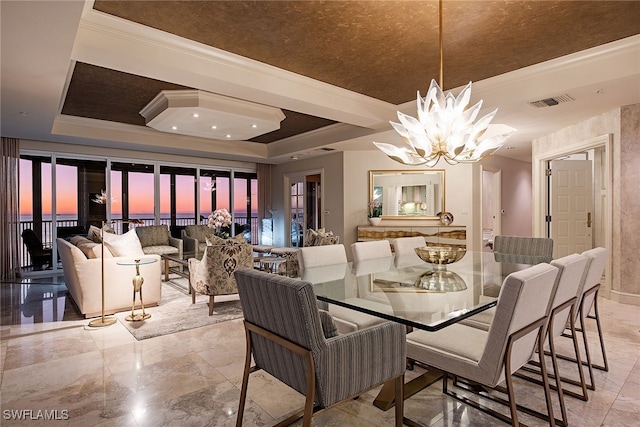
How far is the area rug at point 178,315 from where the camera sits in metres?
3.49

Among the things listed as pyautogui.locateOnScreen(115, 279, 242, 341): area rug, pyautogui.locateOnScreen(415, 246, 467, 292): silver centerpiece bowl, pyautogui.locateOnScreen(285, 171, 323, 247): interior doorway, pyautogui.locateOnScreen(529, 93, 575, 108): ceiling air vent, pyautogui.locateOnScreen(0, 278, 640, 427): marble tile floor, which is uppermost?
pyautogui.locateOnScreen(529, 93, 575, 108): ceiling air vent

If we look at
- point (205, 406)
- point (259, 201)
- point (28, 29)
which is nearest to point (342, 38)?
point (28, 29)

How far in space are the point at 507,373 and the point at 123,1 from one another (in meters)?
3.35

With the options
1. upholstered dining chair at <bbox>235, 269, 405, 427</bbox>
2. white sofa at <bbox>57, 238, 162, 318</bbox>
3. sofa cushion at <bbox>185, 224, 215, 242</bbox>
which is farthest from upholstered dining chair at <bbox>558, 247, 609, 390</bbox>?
sofa cushion at <bbox>185, 224, 215, 242</bbox>

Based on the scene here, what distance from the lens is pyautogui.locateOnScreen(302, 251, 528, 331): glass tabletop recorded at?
5.66ft

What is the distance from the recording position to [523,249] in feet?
12.1

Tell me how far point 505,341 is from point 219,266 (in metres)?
3.11

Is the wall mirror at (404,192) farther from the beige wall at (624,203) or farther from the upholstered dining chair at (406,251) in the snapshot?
the upholstered dining chair at (406,251)

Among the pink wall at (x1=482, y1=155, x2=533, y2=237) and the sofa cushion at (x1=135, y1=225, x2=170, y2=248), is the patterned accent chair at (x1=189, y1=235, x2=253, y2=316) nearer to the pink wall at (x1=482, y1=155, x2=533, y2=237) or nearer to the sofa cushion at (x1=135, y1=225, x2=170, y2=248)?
the sofa cushion at (x1=135, y1=225, x2=170, y2=248)

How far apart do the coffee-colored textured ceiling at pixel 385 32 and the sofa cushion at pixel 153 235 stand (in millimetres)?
3374

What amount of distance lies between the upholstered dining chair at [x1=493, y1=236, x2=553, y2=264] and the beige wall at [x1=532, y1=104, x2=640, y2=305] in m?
1.50

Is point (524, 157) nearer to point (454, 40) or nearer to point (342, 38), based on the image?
point (454, 40)

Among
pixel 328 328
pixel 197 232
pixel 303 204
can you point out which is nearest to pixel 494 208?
pixel 303 204

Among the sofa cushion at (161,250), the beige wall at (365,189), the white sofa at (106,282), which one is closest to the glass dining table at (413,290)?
the white sofa at (106,282)
